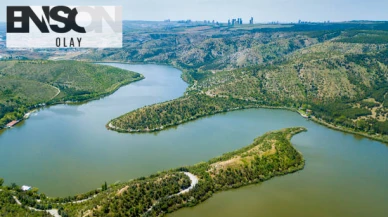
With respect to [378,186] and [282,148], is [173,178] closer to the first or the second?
[282,148]

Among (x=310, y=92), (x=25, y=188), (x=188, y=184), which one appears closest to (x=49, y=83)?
(x=25, y=188)

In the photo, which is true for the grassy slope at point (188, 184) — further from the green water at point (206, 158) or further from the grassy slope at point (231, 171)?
the green water at point (206, 158)

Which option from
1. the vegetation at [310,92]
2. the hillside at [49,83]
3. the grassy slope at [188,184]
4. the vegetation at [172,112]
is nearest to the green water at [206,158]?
the grassy slope at [188,184]

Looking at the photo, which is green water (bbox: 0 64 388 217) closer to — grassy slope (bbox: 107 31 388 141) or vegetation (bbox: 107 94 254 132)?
vegetation (bbox: 107 94 254 132)

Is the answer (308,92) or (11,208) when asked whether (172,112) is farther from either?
(11,208)

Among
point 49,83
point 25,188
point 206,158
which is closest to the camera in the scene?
point 25,188

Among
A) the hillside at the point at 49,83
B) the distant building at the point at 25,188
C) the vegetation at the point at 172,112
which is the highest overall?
the hillside at the point at 49,83

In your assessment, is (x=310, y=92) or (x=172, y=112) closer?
(x=172, y=112)

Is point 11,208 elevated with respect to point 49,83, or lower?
lower
